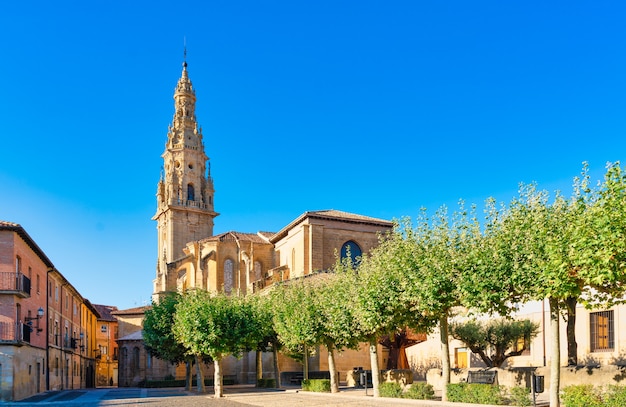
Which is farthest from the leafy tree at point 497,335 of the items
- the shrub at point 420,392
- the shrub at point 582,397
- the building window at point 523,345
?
the shrub at point 582,397

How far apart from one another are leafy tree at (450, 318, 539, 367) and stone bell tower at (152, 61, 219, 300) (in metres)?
54.4

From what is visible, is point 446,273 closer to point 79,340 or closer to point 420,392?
point 420,392

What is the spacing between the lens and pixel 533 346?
33.6 m

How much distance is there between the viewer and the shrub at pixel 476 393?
21.2 m

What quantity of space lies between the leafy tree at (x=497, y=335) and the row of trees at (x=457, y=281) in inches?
260

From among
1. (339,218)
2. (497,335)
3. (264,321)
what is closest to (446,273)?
(497,335)

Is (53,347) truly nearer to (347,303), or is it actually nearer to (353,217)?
(347,303)

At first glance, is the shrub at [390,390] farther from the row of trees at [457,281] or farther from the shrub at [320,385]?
the shrub at [320,385]

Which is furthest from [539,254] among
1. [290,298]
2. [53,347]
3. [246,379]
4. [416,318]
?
[246,379]

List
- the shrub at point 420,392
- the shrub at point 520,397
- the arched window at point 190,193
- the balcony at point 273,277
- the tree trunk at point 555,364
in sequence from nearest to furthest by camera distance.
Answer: the tree trunk at point 555,364
the shrub at point 520,397
the shrub at point 420,392
the balcony at point 273,277
the arched window at point 190,193

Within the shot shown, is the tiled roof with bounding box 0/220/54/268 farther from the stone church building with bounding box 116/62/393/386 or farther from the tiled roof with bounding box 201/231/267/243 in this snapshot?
the tiled roof with bounding box 201/231/267/243

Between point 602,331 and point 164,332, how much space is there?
82.7 feet

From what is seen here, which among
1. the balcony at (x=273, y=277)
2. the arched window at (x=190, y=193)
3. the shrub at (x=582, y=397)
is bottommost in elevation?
the shrub at (x=582, y=397)

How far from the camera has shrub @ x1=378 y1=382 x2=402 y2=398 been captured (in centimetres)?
2605
